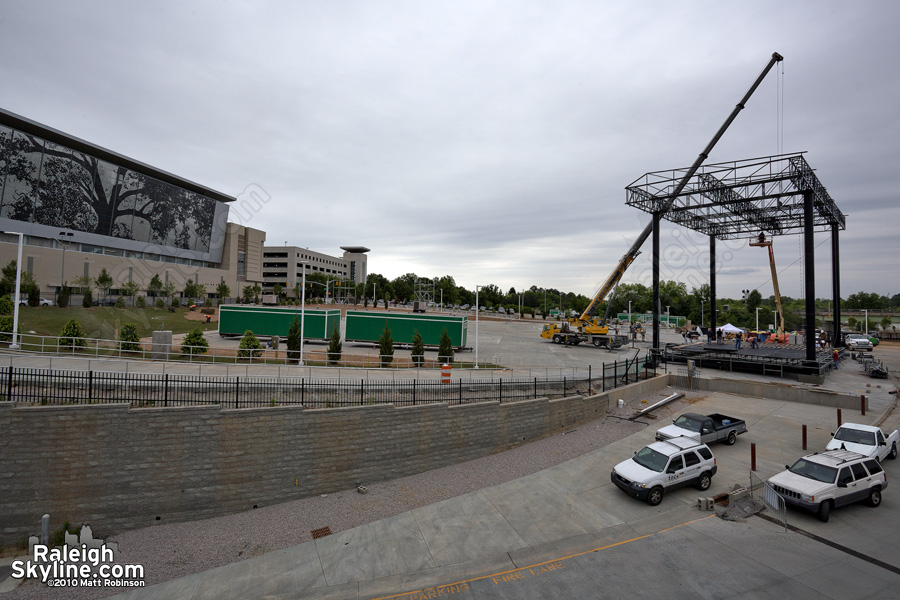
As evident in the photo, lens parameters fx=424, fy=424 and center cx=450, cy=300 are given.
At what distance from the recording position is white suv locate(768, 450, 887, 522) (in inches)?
417

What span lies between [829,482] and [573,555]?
278 inches

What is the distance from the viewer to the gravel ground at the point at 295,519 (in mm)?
10922

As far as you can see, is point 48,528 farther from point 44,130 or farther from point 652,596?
point 44,130

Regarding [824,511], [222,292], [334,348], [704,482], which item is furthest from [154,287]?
[824,511]

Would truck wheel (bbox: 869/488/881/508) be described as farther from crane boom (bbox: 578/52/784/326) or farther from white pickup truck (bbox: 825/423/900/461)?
crane boom (bbox: 578/52/784/326)

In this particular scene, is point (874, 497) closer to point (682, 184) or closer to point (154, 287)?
point (682, 184)

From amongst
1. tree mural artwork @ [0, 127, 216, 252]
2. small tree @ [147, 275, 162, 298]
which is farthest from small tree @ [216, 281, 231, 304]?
small tree @ [147, 275, 162, 298]

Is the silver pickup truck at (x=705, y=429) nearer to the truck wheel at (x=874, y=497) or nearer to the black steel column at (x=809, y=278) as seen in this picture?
the truck wheel at (x=874, y=497)

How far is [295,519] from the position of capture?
12.9m

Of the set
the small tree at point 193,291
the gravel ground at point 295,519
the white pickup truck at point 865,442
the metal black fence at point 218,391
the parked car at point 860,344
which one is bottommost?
the gravel ground at point 295,519

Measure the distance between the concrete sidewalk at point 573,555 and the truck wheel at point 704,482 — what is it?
15.2 inches

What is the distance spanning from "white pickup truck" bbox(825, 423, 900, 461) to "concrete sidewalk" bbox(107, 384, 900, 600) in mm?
890

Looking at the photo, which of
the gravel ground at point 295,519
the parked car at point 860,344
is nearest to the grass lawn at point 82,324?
the gravel ground at point 295,519

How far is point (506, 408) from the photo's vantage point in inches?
690
